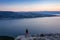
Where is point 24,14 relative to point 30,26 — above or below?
above

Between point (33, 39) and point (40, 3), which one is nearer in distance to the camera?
point (33, 39)

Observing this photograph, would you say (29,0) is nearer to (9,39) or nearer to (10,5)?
(10,5)

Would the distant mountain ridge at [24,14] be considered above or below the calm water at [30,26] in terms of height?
above

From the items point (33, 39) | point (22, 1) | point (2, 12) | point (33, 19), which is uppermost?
point (22, 1)

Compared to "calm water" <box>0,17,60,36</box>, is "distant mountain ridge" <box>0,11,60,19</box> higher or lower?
higher

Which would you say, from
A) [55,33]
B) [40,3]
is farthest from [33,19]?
[55,33]

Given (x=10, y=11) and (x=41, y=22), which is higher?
(x=10, y=11)
